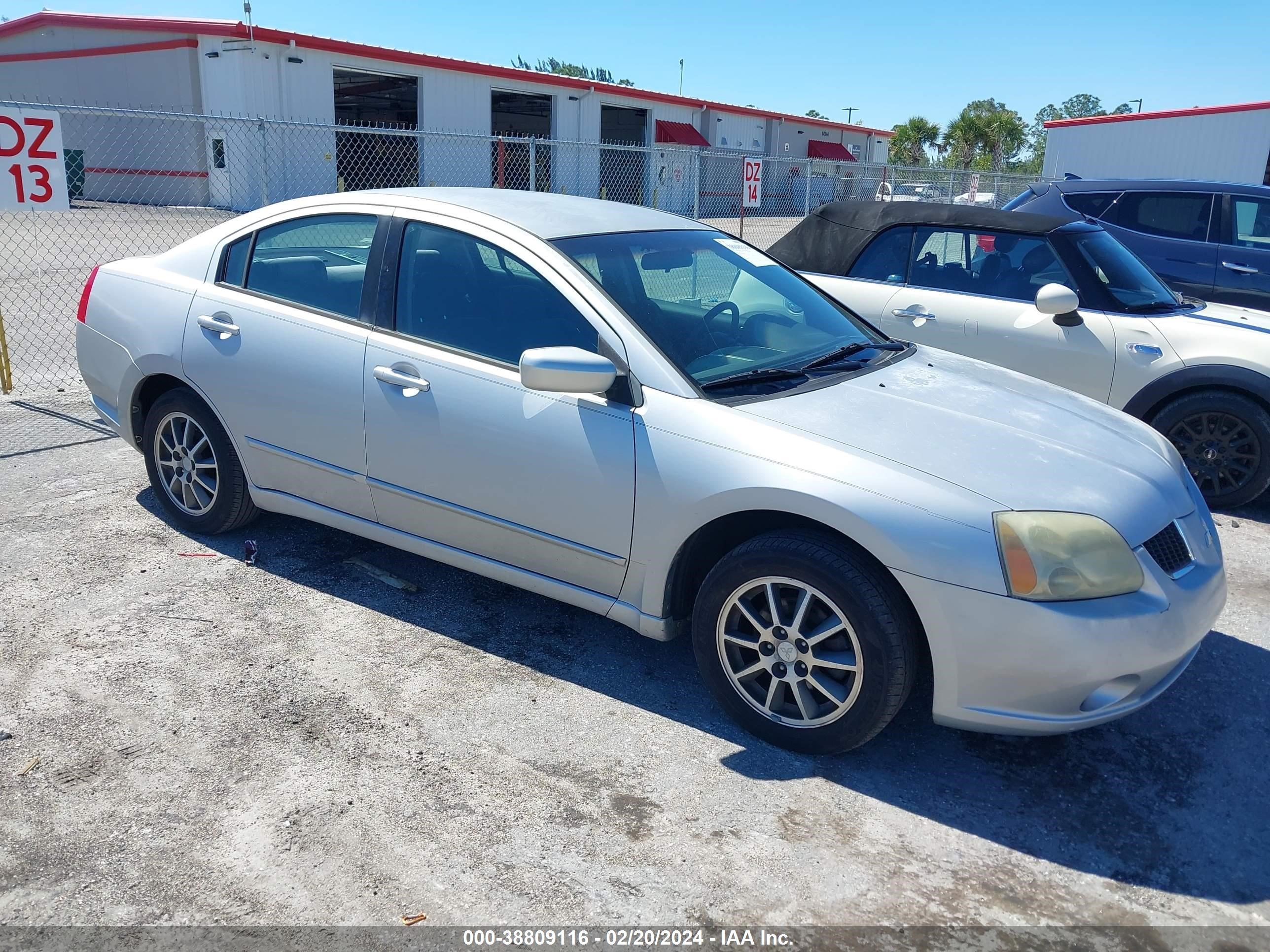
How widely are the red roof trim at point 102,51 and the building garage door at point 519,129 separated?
848 cm

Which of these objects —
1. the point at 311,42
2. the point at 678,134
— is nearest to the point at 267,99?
the point at 311,42

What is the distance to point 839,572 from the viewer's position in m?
3.02

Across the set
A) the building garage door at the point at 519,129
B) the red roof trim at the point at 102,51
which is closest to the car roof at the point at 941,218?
the building garage door at the point at 519,129

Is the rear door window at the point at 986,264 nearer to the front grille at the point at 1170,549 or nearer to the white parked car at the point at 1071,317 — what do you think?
the white parked car at the point at 1071,317

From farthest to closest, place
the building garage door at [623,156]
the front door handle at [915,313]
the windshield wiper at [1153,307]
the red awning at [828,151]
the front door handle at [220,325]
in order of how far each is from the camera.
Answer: the red awning at [828,151]
the building garage door at [623,156]
the front door handle at [915,313]
the windshield wiper at [1153,307]
the front door handle at [220,325]

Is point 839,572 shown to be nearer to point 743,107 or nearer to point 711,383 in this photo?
point 711,383

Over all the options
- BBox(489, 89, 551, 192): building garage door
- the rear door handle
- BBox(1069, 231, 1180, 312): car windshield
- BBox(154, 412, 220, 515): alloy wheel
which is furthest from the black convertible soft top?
BBox(489, 89, 551, 192): building garage door

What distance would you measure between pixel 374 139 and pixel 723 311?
104 feet

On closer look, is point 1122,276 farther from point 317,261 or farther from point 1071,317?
point 317,261

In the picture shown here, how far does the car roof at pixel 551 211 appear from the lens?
12.9 feet

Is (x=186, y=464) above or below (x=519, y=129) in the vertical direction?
below

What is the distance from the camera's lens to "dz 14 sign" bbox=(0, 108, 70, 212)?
653cm

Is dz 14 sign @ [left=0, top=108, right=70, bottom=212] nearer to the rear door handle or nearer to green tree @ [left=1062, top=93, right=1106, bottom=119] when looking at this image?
the rear door handle

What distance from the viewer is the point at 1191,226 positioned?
8547 mm
